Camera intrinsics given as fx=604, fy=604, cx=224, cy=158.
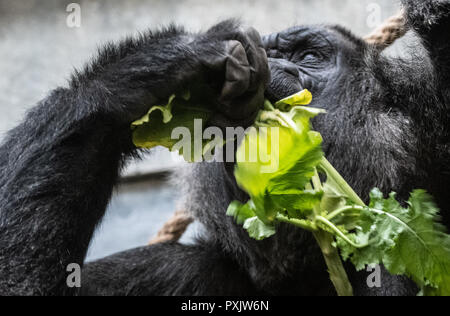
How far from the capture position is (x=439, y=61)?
1761 millimetres

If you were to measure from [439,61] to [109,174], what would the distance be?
104 cm

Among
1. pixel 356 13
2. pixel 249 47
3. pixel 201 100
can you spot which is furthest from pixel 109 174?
pixel 356 13

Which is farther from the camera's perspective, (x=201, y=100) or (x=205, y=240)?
(x=205, y=240)

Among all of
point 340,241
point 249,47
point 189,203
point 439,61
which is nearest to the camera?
point 340,241

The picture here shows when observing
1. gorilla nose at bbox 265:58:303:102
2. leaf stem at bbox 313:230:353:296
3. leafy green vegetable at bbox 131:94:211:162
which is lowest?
leaf stem at bbox 313:230:353:296

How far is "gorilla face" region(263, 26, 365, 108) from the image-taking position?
1.93 metres

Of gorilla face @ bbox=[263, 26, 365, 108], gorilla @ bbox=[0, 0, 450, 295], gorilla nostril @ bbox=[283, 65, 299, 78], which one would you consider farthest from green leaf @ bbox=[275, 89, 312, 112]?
gorilla nostril @ bbox=[283, 65, 299, 78]

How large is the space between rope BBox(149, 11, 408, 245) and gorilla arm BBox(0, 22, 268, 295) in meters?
0.87

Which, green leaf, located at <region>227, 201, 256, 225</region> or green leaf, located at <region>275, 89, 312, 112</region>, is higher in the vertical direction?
green leaf, located at <region>275, 89, 312, 112</region>

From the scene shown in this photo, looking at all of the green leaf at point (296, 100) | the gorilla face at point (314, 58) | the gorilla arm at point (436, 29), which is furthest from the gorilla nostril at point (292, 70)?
the gorilla arm at point (436, 29)

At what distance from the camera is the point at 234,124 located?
1.65m

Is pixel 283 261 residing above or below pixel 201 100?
below

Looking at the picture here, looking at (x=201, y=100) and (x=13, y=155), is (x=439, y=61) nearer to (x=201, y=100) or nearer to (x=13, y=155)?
(x=201, y=100)

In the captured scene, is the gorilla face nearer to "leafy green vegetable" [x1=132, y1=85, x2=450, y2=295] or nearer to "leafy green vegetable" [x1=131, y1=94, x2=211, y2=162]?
"leafy green vegetable" [x1=131, y1=94, x2=211, y2=162]
